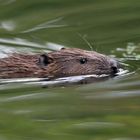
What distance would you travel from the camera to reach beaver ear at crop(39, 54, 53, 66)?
690cm

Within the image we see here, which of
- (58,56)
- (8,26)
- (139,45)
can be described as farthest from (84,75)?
(8,26)

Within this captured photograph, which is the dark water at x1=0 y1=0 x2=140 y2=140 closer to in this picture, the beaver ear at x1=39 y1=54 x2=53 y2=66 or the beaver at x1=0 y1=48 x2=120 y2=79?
the beaver at x1=0 y1=48 x2=120 y2=79

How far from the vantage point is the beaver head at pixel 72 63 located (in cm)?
681

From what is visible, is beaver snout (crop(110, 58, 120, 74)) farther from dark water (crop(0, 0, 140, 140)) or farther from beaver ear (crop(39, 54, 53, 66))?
beaver ear (crop(39, 54, 53, 66))

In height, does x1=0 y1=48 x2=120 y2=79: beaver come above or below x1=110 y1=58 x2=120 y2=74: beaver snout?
above

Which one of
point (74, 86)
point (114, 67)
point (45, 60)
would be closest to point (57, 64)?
point (45, 60)

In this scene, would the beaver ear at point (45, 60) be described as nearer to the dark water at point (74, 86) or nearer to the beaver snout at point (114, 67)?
the beaver snout at point (114, 67)

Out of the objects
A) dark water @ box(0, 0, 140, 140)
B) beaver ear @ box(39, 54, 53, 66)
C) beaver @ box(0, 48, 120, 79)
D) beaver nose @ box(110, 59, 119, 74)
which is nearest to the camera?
dark water @ box(0, 0, 140, 140)

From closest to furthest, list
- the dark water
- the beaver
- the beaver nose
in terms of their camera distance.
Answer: the dark water
the beaver nose
the beaver

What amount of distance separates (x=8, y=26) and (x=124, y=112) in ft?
16.0

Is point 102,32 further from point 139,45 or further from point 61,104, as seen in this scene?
point 61,104

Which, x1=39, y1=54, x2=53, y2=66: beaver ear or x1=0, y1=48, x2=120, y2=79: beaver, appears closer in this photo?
x1=0, y1=48, x2=120, y2=79: beaver

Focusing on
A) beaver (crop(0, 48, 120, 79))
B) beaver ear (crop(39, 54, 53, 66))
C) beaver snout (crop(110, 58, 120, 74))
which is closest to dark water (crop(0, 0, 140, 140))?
beaver snout (crop(110, 58, 120, 74))

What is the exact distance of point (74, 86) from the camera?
575 centimetres
